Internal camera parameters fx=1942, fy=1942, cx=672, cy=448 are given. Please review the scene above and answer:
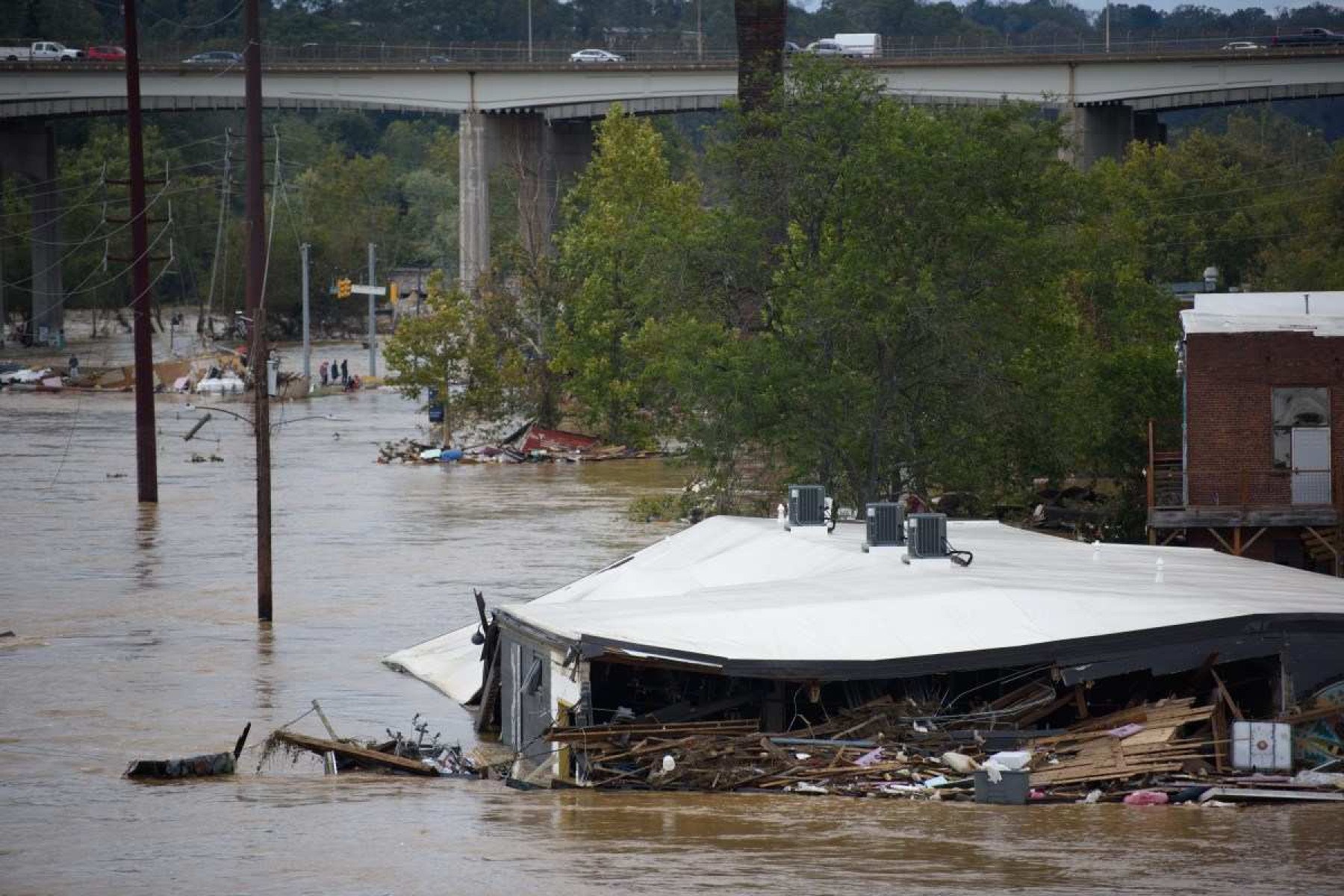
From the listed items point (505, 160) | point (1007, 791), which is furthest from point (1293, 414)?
point (505, 160)

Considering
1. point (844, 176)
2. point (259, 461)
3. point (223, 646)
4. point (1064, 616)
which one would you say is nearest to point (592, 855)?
point (1064, 616)

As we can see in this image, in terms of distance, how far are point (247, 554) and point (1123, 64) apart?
54390 mm

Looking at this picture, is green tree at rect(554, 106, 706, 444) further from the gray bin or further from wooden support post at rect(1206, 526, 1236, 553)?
the gray bin

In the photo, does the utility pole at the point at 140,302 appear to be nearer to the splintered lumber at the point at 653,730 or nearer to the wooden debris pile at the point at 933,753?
the splintered lumber at the point at 653,730

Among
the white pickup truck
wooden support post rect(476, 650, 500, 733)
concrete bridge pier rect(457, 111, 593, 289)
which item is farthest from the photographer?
the white pickup truck

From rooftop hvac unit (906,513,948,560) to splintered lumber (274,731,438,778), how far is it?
660cm

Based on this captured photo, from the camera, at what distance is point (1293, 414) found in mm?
30891

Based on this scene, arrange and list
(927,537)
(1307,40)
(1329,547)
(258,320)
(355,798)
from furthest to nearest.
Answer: (1307,40), (1329,547), (258,320), (927,537), (355,798)

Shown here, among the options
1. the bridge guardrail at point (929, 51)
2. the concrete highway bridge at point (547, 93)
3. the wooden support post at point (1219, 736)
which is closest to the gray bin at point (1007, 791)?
the wooden support post at point (1219, 736)

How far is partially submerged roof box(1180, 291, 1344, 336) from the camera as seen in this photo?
3081 cm

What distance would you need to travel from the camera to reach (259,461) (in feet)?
97.6

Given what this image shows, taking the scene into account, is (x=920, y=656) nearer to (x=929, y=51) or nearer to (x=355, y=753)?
(x=355, y=753)

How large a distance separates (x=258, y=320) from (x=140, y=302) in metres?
16.9

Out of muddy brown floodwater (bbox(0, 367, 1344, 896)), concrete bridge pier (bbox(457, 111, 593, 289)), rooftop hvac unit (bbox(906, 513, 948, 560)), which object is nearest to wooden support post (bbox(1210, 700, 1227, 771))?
muddy brown floodwater (bbox(0, 367, 1344, 896))
